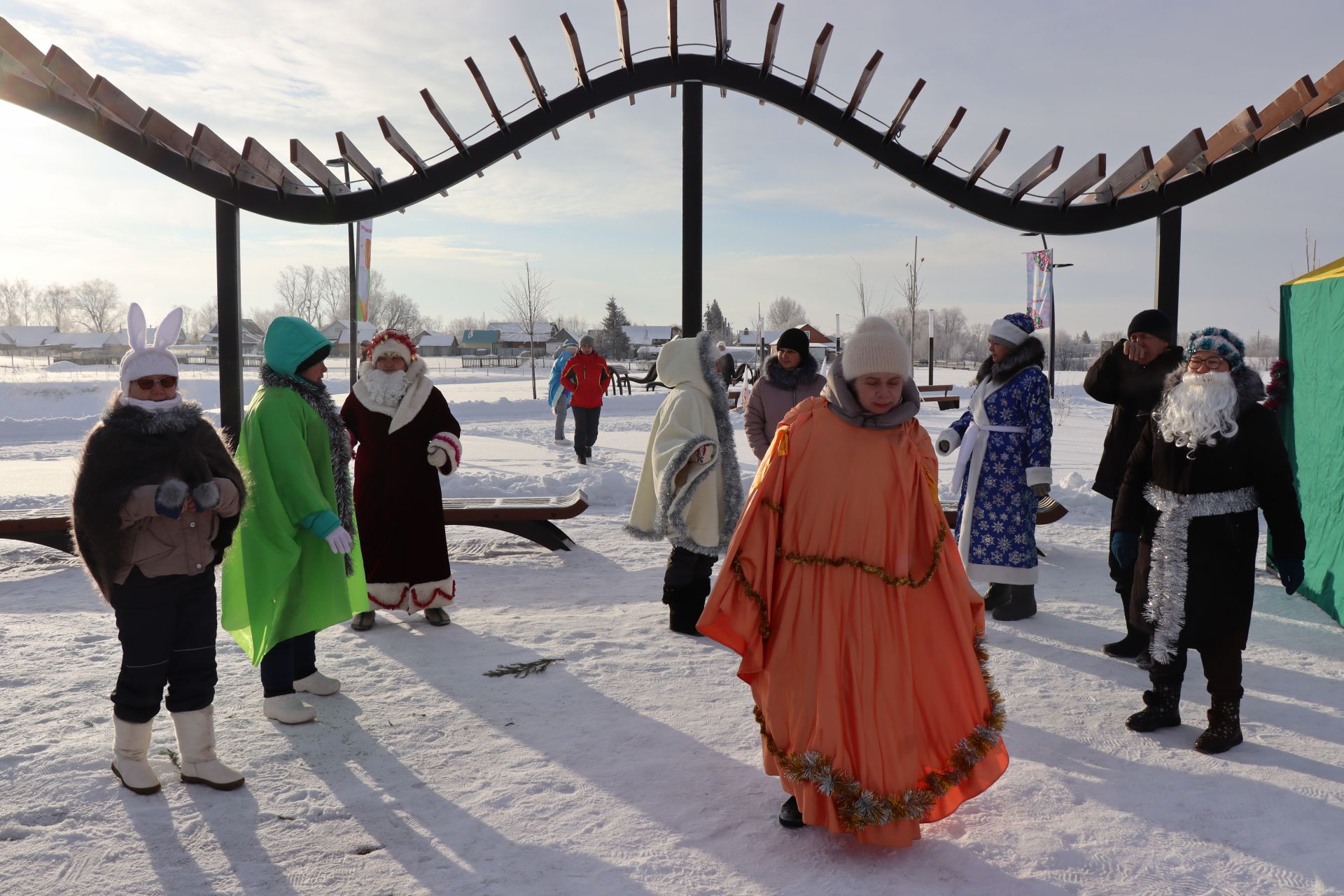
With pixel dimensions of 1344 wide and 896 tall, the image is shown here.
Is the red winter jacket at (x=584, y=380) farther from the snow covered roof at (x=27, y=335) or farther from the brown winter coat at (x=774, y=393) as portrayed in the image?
the snow covered roof at (x=27, y=335)

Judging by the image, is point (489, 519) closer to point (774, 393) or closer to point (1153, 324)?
point (774, 393)

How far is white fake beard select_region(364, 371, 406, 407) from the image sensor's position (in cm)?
501

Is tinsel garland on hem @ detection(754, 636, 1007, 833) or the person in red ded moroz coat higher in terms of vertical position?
the person in red ded moroz coat

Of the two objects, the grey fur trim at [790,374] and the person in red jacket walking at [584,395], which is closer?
the grey fur trim at [790,374]

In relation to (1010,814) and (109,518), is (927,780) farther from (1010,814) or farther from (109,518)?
(109,518)

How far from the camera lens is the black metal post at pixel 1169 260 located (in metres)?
5.64

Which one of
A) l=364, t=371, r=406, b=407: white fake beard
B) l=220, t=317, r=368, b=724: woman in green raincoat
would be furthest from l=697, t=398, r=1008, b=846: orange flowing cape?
l=364, t=371, r=406, b=407: white fake beard

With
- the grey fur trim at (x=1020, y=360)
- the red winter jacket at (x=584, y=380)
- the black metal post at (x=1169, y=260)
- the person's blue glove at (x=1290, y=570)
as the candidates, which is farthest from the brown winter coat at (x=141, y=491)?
the red winter jacket at (x=584, y=380)

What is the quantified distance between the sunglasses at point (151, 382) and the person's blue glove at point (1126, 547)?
12.6ft

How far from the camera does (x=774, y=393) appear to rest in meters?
5.42

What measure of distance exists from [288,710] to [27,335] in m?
105

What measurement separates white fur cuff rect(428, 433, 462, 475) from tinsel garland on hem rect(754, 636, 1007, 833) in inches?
111

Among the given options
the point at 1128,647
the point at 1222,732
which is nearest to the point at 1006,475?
the point at 1128,647

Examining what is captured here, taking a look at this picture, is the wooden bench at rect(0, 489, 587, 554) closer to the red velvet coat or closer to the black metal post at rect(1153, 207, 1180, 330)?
the red velvet coat
